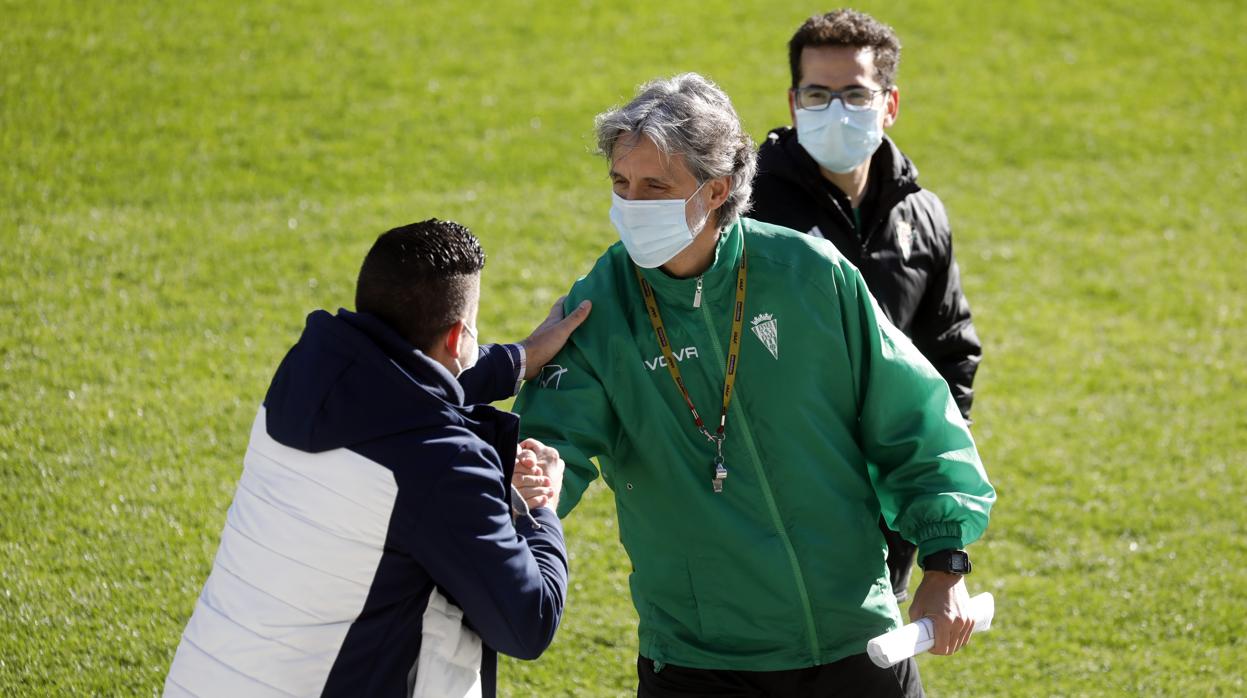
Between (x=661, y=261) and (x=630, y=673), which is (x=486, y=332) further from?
(x=661, y=261)

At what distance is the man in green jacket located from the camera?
126 inches

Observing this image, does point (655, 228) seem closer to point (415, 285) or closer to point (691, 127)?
point (691, 127)

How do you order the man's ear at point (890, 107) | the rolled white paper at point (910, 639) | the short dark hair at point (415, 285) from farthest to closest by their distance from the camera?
the man's ear at point (890, 107), the rolled white paper at point (910, 639), the short dark hair at point (415, 285)

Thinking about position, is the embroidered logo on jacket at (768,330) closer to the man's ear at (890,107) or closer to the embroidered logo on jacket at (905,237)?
the embroidered logo on jacket at (905,237)

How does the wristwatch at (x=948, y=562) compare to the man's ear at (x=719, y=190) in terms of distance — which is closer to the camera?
the wristwatch at (x=948, y=562)

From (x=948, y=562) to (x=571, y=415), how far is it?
0.96 metres

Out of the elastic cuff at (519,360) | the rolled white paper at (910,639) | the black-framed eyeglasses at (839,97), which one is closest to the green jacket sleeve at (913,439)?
the rolled white paper at (910,639)

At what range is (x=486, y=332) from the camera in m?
8.11

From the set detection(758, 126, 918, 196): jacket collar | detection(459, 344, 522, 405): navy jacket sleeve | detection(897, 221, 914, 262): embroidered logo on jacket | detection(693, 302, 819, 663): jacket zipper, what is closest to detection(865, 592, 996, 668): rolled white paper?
detection(693, 302, 819, 663): jacket zipper

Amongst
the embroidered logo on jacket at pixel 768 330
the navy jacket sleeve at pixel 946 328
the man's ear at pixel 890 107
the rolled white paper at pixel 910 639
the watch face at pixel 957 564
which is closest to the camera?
the rolled white paper at pixel 910 639

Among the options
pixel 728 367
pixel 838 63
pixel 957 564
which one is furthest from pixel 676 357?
pixel 838 63

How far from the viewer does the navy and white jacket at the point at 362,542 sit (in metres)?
2.54

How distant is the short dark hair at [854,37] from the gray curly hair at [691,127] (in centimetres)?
162

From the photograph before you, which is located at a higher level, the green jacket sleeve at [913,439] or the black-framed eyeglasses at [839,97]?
the black-framed eyeglasses at [839,97]
